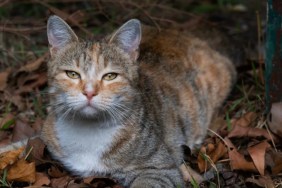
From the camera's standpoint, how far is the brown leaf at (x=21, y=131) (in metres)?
4.85

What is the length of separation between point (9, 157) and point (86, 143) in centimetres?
61

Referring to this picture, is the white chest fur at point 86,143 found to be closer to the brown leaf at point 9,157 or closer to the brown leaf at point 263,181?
the brown leaf at point 9,157

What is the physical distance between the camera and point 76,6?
715 centimetres

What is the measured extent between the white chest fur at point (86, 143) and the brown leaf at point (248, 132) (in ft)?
3.78

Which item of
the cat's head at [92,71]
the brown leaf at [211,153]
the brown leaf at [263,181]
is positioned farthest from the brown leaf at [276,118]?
the cat's head at [92,71]

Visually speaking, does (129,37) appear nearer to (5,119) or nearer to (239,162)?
(239,162)

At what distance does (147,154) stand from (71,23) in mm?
1956

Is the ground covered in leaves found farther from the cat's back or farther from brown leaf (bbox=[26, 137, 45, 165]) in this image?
the cat's back

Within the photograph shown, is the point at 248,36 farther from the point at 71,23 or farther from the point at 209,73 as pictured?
the point at 71,23

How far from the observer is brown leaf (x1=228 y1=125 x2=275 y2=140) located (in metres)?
4.73

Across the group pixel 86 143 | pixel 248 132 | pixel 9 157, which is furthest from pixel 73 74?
pixel 248 132

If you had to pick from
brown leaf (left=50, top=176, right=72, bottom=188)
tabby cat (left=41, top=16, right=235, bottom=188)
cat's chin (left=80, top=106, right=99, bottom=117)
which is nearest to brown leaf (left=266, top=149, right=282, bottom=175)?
tabby cat (left=41, top=16, right=235, bottom=188)

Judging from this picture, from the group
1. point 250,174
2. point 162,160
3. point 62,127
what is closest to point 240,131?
point 250,174

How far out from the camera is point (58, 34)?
4172mm
